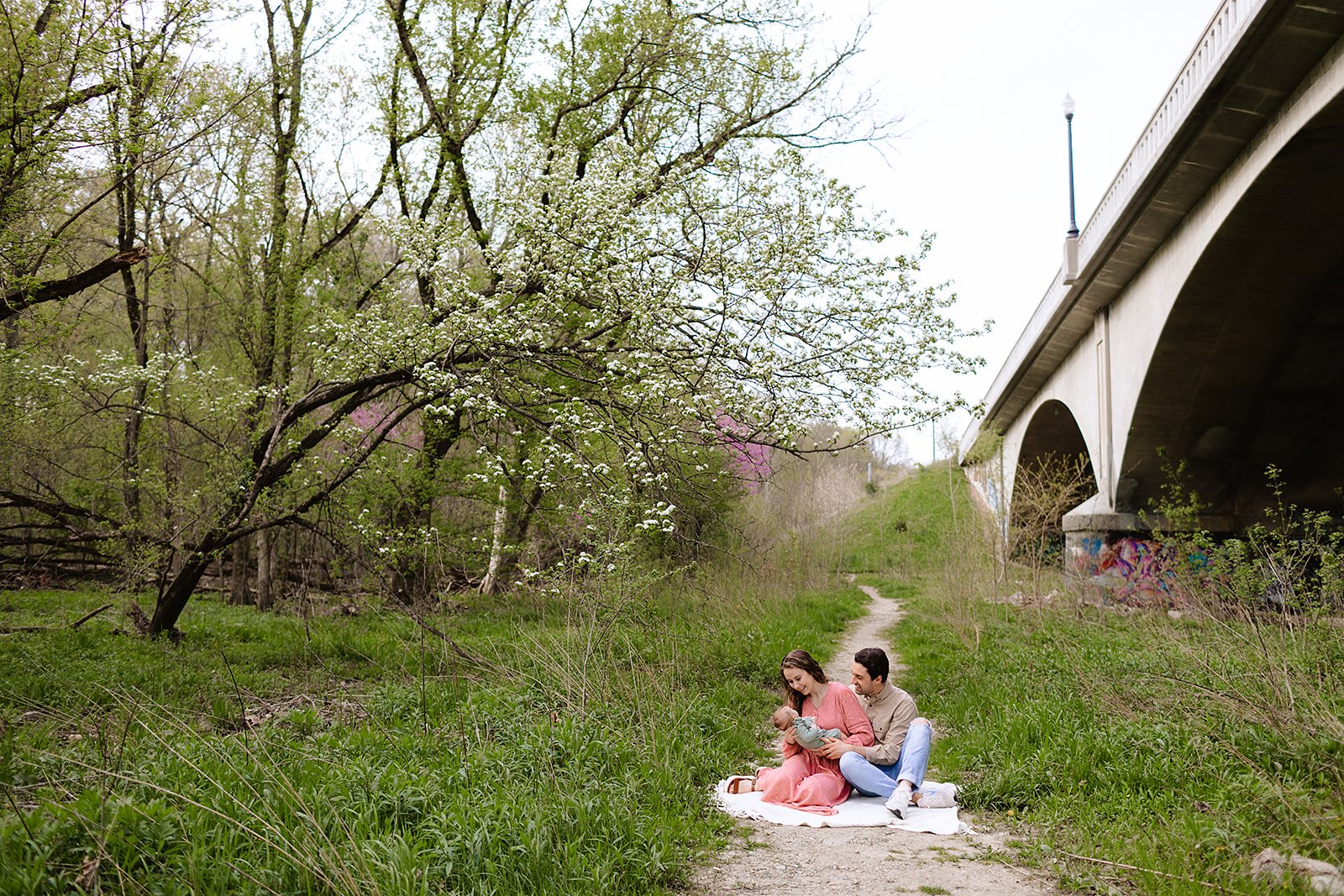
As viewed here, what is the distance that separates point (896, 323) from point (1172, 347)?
8363mm

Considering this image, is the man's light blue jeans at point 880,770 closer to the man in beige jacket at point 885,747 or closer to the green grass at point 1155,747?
the man in beige jacket at point 885,747

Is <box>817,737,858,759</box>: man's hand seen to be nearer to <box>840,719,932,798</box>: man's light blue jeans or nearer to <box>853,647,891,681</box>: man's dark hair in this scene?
<box>840,719,932,798</box>: man's light blue jeans

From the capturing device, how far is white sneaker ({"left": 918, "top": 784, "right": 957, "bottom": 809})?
17.8 feet

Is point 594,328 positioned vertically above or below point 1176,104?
below

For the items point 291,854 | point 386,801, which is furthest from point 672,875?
point 291,854

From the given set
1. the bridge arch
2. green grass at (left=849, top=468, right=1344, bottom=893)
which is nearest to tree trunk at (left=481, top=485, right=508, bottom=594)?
green grass at (left=849, top=468, right=1344, bottom=893)

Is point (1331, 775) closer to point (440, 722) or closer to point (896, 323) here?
point (440, 722)

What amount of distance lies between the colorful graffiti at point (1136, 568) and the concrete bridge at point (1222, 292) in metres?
0.46

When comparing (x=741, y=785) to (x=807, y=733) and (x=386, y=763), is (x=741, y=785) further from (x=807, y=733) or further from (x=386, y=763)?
(x=386, y=763)

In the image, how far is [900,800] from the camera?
536 cm

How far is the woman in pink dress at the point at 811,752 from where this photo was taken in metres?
5.62

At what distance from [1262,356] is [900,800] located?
49.1 feet

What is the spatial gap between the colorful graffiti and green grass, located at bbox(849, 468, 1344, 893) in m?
2.69

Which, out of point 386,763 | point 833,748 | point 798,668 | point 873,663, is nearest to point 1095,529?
point 873,663
